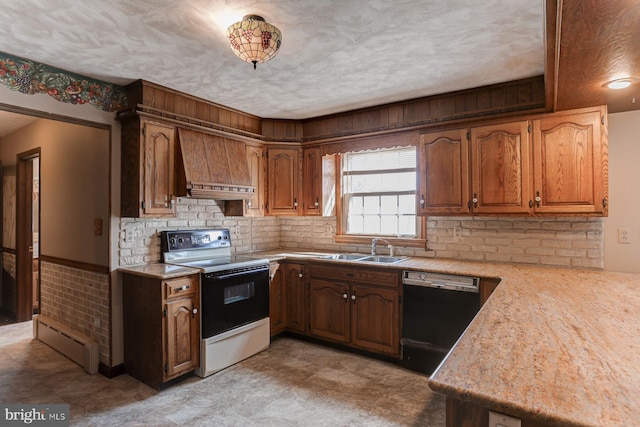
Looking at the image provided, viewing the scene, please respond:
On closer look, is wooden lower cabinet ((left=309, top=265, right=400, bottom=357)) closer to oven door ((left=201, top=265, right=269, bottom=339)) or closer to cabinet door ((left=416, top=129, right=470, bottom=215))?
oven door ((left=201, top=265, right=269, bottom=339))

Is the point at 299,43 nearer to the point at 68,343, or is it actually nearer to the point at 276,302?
the point at 276,302

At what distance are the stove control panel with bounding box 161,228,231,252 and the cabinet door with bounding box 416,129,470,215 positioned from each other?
2.10m

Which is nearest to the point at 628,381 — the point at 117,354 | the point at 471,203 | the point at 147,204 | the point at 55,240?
the point at 471,203

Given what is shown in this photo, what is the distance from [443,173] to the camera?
10.6ft

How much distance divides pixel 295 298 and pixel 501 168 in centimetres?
238

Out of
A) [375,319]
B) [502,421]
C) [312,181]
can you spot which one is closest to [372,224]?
[312,181]

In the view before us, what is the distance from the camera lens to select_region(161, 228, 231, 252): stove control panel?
3322mm

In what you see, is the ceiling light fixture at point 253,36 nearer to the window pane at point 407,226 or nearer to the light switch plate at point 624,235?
the window pane at point 407,226

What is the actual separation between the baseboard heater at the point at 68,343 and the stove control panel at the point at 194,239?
1054mm

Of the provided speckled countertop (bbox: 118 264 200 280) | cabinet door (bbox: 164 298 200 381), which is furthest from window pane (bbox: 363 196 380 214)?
cabinet door (bbox: 164 298 200 381)

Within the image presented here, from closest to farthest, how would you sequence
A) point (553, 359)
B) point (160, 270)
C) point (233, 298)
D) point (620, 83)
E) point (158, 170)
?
point (553, 359) → point (620, 83) → point (160, 270) → point (158, 170) → point (233, 298)

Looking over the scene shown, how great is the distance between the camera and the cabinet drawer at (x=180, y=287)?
2740mm

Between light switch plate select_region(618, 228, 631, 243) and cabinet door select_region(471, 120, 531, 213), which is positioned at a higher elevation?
cabinet door select_region(471, 120, 531, 213)

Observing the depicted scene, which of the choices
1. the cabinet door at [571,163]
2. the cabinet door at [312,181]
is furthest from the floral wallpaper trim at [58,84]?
the cabinet door at [571,163]
